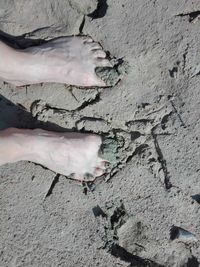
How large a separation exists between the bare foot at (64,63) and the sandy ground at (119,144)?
6 cm

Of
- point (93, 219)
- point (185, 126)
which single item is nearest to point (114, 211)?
point (93, 219)

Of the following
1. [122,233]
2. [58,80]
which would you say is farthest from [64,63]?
[122,233]

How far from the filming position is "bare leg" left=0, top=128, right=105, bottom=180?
2.41m

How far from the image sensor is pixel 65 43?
8.32 ft

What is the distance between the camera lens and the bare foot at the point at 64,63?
8.14 feet

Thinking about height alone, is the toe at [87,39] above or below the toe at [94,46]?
above

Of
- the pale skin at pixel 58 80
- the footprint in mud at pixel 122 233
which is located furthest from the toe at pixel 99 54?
the footprint in mud at pixel 122 233

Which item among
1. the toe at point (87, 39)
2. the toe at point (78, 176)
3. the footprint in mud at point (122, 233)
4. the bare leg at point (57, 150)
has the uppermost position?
the toe at point (87, 39)

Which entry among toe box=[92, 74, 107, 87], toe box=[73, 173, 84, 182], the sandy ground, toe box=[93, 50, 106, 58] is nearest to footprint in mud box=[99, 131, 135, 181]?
the sandy ground

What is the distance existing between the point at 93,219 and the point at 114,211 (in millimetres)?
105

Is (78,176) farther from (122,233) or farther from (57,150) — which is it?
(122,233)

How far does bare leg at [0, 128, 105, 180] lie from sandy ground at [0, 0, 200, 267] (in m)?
0.06

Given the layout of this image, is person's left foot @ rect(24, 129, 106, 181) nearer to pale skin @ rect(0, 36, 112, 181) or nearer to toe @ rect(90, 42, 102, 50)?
pale skin @ rect(0, 36, 112, 181)

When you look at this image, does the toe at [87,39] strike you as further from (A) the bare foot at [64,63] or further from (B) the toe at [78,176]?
(B) the toe at [78,176]
